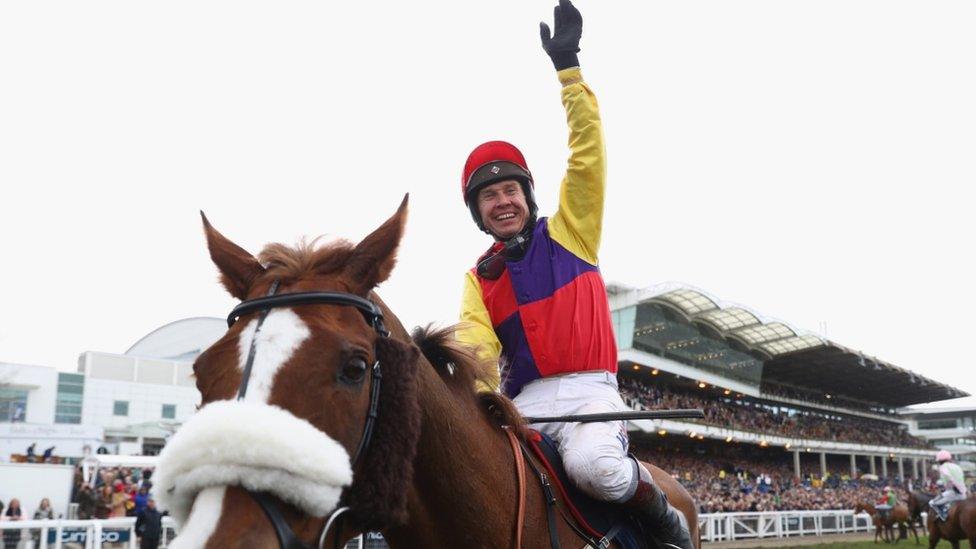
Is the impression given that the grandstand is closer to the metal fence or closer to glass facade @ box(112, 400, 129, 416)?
the metal fence

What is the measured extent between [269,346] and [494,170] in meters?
1.43

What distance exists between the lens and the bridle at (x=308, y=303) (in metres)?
1.36

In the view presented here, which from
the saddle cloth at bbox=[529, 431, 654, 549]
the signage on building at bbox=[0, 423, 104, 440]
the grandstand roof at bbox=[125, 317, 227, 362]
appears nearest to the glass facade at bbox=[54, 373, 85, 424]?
the grandstand roof at bbox=[125, 317, 227, 362]

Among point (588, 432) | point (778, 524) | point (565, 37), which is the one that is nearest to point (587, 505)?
point (588, 432)

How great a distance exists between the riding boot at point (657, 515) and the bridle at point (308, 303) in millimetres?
1133

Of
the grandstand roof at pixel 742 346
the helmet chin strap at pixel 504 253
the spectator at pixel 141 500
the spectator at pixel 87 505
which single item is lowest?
the spectator at pixel 87 505

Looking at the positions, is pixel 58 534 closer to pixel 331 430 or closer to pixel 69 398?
pixel 331 430

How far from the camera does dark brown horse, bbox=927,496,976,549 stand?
12.4m

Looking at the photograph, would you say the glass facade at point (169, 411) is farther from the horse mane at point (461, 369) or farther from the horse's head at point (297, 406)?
the horse's head at point (297, 406)

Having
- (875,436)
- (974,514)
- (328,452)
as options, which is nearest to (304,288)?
(328,452)

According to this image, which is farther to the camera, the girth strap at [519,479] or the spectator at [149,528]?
the spectator at [149,528]

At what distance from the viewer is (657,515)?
249 cm

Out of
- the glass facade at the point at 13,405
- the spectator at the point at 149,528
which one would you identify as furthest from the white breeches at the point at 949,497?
the glass facade at the point at 13,405

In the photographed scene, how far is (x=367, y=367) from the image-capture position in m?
1.61
